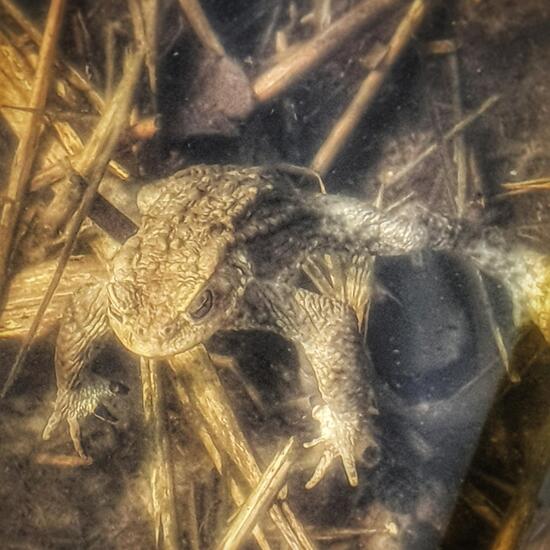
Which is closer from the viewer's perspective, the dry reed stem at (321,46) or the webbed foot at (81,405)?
the webbed foot at (81,405)

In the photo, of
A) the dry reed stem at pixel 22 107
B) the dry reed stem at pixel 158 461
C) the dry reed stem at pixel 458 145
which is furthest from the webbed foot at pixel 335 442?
the dry reed stem at pixel 22 107

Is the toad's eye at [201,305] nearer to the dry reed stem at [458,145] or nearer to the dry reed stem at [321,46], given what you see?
the dry reed stem at [321,46]

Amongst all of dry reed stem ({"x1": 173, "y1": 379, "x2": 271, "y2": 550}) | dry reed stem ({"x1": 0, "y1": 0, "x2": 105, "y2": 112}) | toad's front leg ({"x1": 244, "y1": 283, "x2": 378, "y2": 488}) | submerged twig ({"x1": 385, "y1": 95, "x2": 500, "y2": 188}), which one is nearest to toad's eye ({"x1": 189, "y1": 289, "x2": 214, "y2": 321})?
toad's front leg ({"x1": 244, "y1": 283, "x2": 378, "y2": 488})

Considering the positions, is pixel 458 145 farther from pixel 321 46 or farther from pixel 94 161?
pixel 94 161

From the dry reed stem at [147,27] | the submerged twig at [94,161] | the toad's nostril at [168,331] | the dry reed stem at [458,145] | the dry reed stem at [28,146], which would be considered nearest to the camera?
the toad's nostril at [168,331]

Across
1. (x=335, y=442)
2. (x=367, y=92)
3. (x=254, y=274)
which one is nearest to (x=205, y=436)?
(x=335, y=442)

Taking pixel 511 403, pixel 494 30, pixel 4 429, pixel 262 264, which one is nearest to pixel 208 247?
pixel 262 264

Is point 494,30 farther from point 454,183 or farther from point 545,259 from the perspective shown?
point 545,259
